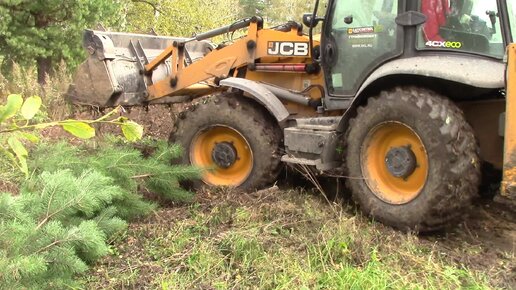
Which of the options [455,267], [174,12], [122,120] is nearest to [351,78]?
[455,267]

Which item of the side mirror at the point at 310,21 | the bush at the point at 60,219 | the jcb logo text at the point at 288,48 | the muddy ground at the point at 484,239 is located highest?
the side mirror at the point at 310,21

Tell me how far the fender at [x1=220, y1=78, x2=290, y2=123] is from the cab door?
500 millimetres

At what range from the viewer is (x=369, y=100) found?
4.46 m

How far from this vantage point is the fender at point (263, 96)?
5223 mm

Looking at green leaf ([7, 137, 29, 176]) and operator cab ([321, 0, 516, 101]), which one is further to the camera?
operator cab ([321, 0, 516, 101])

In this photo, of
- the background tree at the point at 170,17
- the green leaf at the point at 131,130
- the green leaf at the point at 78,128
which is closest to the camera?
the green leaf at the point at 78,128

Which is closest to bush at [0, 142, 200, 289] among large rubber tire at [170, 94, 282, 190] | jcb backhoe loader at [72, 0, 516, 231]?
large rubber tire at [170, 94, 282, 190]

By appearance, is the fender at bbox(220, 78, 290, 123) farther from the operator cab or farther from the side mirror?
the side mirror

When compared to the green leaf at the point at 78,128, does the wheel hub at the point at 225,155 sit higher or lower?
lower

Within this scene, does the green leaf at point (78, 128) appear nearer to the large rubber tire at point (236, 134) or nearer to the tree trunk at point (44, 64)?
the large rubber tire at point (236, 134)

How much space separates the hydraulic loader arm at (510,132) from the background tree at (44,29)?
939 centimetres

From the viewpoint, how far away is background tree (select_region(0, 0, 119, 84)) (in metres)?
11.0

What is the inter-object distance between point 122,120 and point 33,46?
1068 cm

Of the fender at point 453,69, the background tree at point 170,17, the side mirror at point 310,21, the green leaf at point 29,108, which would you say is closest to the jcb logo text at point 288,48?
the side mirror at point 310,21
